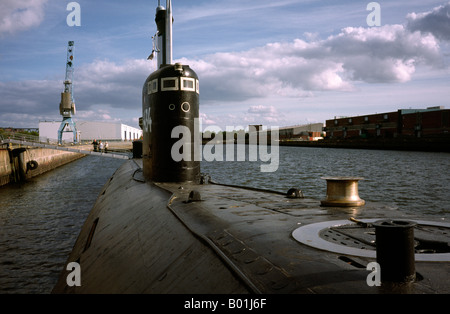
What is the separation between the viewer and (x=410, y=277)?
333cm

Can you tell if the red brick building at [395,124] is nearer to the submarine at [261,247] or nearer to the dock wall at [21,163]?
the dock wall at [21,163]

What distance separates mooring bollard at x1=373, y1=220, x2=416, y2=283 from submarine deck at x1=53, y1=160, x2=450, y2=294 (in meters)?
0.09

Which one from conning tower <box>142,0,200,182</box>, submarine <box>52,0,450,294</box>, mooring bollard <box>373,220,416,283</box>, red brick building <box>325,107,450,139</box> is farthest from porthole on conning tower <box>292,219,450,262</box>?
red brick building <box>325,107,450,139</box>

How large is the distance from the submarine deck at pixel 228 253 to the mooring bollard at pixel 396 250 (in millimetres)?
90

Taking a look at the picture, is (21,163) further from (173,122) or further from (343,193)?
(343,193)

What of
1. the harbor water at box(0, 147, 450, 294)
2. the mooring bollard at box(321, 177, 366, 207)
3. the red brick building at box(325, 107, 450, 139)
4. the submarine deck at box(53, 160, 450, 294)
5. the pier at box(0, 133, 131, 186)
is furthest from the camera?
the red brick building at box(325, 107, 450, 139)

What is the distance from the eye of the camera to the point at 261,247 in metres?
4.67

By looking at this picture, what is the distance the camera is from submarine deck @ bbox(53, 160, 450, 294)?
3559 millimetres

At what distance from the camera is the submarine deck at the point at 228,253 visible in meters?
3.56

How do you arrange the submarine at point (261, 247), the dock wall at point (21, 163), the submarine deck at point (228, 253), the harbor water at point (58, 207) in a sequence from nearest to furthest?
the submarine at point (261, 247) → the submarine deck at point (228, 253) → the harbor water at point (58, 207) → the dock wall at point (21, 163)

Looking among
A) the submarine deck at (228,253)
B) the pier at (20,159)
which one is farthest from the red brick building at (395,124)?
the submarine deck at (228,253)

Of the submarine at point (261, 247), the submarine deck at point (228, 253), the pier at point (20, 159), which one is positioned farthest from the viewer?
the pier at point (20, 159)

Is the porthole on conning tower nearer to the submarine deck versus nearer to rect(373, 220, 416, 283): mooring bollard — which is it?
the submarine deck
